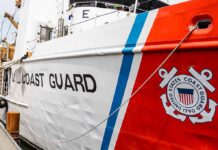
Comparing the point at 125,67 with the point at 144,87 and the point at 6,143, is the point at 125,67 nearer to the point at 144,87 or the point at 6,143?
the point at 144,87

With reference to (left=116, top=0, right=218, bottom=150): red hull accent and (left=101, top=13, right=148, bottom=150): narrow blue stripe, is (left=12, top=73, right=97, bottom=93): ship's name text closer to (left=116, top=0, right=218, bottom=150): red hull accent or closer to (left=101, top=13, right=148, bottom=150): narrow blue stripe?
(left=101, top=13, right=148, bottom=150): narrow blue stripe

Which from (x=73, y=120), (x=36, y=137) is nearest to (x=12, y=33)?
(x=36, y=137)

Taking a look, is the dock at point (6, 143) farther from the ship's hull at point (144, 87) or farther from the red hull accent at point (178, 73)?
the red hull accent at point (178, 73)

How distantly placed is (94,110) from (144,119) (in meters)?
0.80

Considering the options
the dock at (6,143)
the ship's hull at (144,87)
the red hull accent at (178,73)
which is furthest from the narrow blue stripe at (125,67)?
the dock at (6,143)

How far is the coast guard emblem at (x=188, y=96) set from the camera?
2262mm

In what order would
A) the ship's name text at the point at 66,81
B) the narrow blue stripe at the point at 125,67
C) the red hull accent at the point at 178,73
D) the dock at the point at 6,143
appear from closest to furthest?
1. the red hull accent at the point at 178,73
2. the narrow blue stripe at the point at 125,67
3. the ship's name text at the point at 66,81
4. the dock at the point at 6,143

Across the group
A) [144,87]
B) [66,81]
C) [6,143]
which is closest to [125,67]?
[144,87]

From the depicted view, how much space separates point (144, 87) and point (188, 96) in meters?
0.44

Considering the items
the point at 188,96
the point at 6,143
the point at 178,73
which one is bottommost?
the point at 6,143

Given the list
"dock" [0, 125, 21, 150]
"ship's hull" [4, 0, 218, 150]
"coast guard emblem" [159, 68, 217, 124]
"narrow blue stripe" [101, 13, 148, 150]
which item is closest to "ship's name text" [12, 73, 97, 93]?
"ship's hull" [4, 0, 218, 150]

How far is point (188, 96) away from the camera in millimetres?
2363

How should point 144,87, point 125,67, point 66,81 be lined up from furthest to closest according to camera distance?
point 66,81 → point 125,67 → point 144,87

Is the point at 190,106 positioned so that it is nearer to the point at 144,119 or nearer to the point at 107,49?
the point at 144,119
